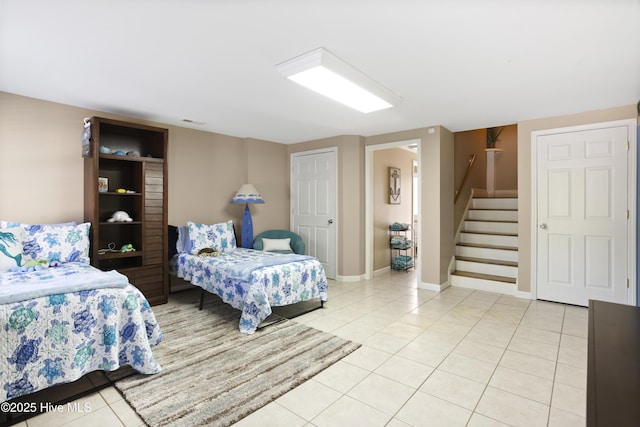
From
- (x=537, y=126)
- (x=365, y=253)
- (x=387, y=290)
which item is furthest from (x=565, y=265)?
(x=365, y=253)

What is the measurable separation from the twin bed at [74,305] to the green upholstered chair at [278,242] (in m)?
1.44

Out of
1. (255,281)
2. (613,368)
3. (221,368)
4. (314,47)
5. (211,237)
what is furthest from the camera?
(211,237)

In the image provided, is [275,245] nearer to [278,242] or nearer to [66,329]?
[278,242]

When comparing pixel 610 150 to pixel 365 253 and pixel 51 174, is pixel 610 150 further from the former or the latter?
pixel 51 174

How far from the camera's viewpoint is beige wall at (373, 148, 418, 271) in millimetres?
5672

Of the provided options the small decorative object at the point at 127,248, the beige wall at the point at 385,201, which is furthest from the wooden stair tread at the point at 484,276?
the small decorative object at the point at 127,248

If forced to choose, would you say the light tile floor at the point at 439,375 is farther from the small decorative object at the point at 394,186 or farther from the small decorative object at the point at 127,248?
the small decorative object at the point at 394,186

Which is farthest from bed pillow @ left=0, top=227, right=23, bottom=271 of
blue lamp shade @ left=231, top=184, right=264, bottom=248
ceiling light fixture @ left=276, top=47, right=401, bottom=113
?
ceiling light fixture @ left=276, top=47, right=401, bottom=113

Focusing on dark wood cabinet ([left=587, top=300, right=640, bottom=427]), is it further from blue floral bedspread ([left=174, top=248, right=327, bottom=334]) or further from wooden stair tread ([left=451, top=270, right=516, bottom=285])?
wooden stair tread ([left=451, top=270, right=516, bottom=285])

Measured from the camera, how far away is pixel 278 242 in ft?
16.6

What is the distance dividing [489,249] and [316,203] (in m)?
2.90

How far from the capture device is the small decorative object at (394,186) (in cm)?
607

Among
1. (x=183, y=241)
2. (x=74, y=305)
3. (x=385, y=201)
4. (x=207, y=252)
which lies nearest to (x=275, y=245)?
(x=207, y=252)

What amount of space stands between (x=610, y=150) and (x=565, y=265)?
56.6 inches
